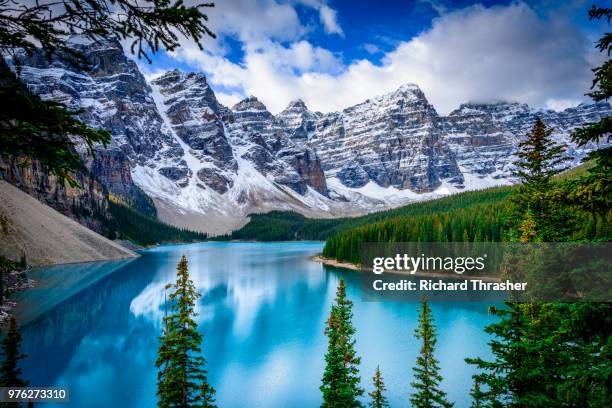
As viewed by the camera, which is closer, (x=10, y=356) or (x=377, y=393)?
(x=10, y=356)

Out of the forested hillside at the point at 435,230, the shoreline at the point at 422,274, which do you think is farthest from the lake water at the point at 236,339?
the forested hillside at the point at 435,230

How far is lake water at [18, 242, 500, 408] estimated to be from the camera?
77.0 ft

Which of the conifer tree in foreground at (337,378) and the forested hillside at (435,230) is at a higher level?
the forested hillside at (435,230)

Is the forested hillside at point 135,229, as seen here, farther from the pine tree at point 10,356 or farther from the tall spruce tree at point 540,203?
the tall spruce tree at point 540,203

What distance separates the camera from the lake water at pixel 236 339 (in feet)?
77.0

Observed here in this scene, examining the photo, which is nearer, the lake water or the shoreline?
the lake water

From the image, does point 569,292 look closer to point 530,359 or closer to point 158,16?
point 530,359

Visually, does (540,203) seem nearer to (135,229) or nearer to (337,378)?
(337,378)

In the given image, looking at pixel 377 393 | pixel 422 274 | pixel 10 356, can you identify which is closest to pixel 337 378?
pixel 377 393

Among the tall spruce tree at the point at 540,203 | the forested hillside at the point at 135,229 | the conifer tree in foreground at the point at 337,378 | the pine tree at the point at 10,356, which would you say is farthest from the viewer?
Result: the forested hillside at the point at 135,229

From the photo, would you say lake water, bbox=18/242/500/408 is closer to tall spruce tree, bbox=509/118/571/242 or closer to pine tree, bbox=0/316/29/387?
pine tree, bbox=0/316/29/387

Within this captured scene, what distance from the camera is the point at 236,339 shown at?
34.2m

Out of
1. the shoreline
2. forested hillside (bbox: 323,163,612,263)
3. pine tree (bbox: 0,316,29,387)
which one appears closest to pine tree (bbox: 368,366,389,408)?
pine tree (bbox: 0,316,29,387)

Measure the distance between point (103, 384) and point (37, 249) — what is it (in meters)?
58.1
